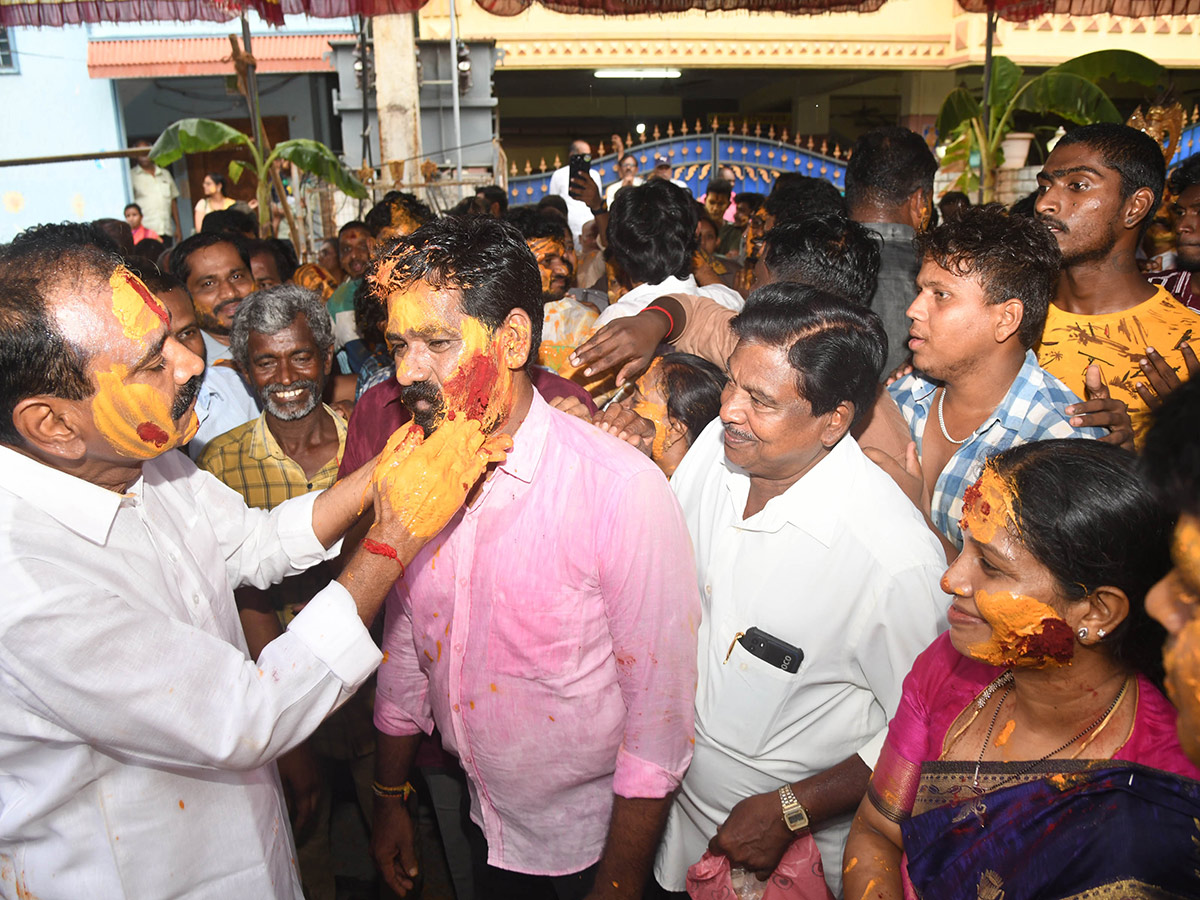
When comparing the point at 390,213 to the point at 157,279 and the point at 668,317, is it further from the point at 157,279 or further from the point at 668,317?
the point at 668,317

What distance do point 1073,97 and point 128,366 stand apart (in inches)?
381

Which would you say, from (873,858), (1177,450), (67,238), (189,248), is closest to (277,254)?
(189,248)

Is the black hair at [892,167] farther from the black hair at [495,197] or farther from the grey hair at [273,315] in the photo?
the black hair at [495,197]

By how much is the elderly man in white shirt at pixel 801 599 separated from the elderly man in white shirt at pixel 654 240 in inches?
59.8

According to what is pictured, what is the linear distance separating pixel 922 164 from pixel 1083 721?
276 cm

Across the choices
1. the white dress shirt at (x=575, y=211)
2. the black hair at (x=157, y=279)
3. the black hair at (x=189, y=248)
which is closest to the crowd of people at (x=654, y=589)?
the black hair at (x=157, y=279)

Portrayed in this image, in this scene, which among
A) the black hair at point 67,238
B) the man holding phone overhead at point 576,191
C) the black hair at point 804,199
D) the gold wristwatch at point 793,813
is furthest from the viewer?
the man holding phone overhead at point 576,191

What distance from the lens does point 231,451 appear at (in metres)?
3.15

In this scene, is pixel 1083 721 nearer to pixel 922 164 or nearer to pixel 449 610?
pixel 449 610

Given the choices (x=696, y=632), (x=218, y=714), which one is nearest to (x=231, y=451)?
(x=218, y=714)

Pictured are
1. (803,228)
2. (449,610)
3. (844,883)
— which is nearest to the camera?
(844,883)

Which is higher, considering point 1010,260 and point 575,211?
point 1010,260

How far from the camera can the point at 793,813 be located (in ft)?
6.47

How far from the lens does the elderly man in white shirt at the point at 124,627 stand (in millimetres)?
1493
